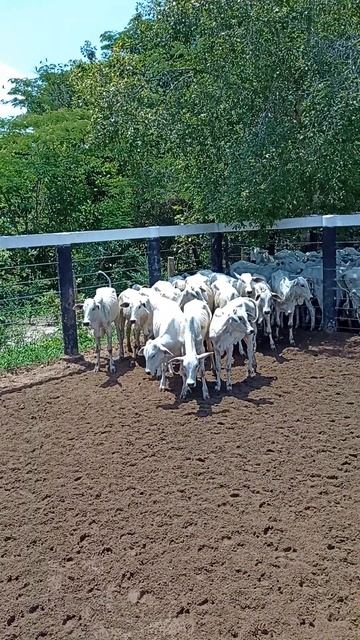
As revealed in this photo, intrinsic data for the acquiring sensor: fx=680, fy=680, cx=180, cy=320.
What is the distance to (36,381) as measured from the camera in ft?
27.2

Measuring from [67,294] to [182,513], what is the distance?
4.81 m

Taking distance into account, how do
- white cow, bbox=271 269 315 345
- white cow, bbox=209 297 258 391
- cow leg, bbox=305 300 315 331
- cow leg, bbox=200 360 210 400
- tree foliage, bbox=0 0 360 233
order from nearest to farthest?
1. cow leg, bbox=200 360 210 400
2. white cow, bbox=209 297 258 391
3. white cow, bbox=271 269 315 345
4. cow leg, bbox=305 300 315 331
5. tree foliage, bbox=0 0 360 233

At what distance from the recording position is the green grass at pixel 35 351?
9.33 meters

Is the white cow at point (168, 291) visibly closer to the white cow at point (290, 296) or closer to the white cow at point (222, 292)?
the white cow at point (222, 292)

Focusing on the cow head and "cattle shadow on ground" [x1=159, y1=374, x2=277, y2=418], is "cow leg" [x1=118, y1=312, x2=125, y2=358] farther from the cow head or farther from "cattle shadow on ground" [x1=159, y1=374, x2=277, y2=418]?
the cow head

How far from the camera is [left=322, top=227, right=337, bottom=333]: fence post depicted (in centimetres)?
973

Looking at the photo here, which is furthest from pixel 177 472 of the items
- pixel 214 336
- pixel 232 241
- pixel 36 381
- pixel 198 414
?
pixel 232 241

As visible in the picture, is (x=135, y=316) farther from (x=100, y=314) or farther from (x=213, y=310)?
(x=213, y=310)

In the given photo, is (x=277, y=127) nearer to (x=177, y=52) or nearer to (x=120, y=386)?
(x=177, y=52)

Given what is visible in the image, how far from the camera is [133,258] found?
53.1ft

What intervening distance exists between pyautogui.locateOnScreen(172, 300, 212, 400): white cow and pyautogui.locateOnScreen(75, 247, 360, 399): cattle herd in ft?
0.03

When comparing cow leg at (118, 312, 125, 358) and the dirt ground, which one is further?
cow leg at (118, 312, 125, 358)

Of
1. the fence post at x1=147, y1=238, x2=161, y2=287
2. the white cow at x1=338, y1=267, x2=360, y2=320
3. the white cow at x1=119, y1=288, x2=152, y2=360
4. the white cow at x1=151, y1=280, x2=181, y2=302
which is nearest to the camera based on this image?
the white cow at x1=119, y1=288, x2=152, y2=360

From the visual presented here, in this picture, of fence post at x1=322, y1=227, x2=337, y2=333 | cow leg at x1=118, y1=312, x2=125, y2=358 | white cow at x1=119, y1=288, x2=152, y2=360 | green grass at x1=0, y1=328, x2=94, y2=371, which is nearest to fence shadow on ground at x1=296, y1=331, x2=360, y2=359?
fence post at x1=322, y1=227, x2=337, y2=333
